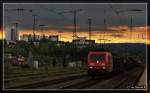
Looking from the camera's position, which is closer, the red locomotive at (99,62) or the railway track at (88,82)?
the railway track at (88,82)

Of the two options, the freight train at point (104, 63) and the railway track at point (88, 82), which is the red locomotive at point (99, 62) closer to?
the freight train at point (104, 63)

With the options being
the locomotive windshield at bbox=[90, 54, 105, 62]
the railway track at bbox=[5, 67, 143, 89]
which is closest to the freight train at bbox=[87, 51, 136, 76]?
the locomotive windshield at bbox=[90, 54, 105, 62]

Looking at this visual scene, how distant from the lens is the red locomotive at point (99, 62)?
105ft

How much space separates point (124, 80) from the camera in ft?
104

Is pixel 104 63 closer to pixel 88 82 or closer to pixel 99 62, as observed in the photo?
pixel 99 62

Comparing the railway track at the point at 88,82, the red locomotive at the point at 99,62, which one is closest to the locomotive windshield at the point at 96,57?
Result: the red locomotive at the point at 99,62

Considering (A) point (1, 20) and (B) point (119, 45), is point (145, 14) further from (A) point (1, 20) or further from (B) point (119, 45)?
(A) point (1, 20)

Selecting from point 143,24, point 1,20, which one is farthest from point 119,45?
point 1,20

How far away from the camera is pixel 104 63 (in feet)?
107

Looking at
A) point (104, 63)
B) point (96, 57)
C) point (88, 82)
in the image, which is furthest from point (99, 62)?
point (88, 82)

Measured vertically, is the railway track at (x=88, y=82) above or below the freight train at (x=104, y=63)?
below

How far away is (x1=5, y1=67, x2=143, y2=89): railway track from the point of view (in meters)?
31.5

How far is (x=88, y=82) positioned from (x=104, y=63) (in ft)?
3.29

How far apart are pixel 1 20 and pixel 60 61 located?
5.54 feet
